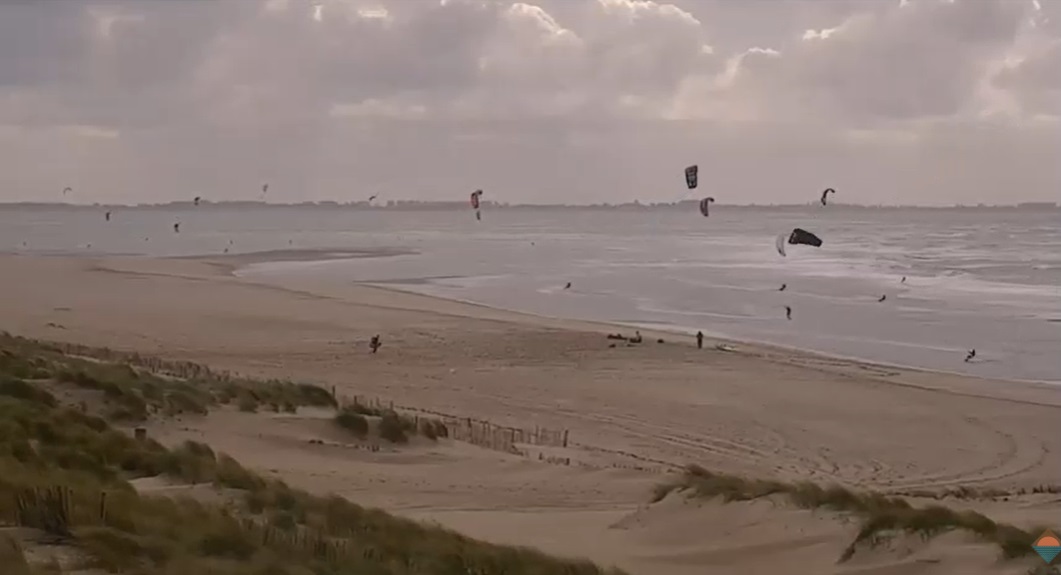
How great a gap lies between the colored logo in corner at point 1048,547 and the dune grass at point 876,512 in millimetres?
63

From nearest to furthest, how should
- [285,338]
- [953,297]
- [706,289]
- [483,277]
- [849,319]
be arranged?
[285,338] < [849,319] < [953,297] < [706,289] < [483,277]

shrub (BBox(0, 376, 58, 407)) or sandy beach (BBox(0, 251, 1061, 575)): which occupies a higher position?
shrub (BBox(0, 376, 58, 407))

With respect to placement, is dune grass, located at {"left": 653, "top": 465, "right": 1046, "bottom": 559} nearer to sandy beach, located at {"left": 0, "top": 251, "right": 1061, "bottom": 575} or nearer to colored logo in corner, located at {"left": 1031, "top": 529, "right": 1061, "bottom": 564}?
colored logo in corner, located at {"left": 1031, "top": 529, "right": 1061, "bottom": 564}

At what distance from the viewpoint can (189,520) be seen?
641 cm

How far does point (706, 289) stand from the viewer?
4131 centimetres

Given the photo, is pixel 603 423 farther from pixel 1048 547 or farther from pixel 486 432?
pixel 1048 547

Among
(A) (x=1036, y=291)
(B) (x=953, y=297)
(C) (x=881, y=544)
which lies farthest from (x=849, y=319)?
(C) (x=881, y=544)

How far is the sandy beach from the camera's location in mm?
A: 8367

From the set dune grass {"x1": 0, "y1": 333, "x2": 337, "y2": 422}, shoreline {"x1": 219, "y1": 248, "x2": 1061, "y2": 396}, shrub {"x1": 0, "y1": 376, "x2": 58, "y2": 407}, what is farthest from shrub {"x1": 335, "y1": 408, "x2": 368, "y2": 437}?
shoreline {"x1": 219, "y1": 248, "x2": 1061, "y2": 396}

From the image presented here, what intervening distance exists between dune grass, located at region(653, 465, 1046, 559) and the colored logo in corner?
0.06 meters

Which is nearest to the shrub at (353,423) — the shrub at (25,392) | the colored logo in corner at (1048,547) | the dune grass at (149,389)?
the dune grass at (149,389)

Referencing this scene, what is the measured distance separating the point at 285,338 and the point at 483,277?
75.1ft

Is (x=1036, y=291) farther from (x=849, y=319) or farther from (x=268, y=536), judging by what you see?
(x=268, y=536)

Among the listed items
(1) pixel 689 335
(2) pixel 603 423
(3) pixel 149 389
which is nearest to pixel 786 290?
(1) pixel 689 335
